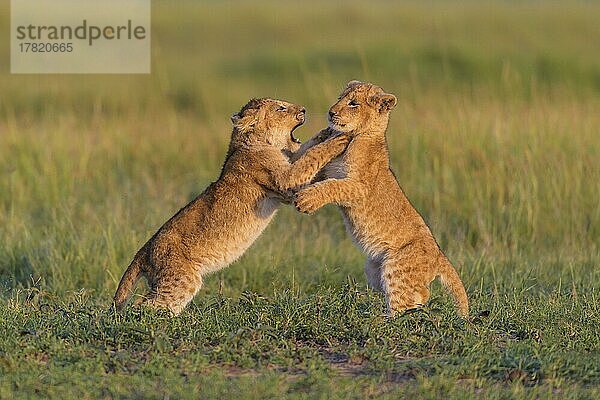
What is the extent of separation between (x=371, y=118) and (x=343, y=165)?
0.35 m

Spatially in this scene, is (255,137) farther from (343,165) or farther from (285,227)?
(285,227)

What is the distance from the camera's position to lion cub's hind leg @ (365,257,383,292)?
6727 millimetres

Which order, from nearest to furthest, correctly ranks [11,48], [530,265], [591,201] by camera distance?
1. [530,265]
2. [591,201]
3. [11,48]

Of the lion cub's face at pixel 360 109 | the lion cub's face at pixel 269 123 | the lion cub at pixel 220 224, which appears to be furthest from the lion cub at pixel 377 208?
the lion cub's face at pixel 269 123

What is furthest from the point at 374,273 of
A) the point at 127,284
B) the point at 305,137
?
the point at 305,137

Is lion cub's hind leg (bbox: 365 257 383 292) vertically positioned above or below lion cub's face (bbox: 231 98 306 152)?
below

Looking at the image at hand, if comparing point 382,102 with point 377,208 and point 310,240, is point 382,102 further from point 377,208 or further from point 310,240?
point 310,240

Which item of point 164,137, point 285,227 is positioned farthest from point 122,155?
point 285,227

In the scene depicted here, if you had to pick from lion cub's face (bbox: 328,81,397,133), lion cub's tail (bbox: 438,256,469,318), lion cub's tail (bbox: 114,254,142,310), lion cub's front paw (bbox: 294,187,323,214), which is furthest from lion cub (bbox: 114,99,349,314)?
lion cub's tail (bbox: 438,256,469,318)

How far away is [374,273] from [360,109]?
39.4 inches

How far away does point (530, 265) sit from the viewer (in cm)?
867

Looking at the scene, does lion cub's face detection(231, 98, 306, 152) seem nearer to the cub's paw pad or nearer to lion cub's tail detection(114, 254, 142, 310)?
the cub's paw pad

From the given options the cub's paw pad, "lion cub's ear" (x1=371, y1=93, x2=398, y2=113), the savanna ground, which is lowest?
the savanna ground

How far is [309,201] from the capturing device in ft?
21.4
